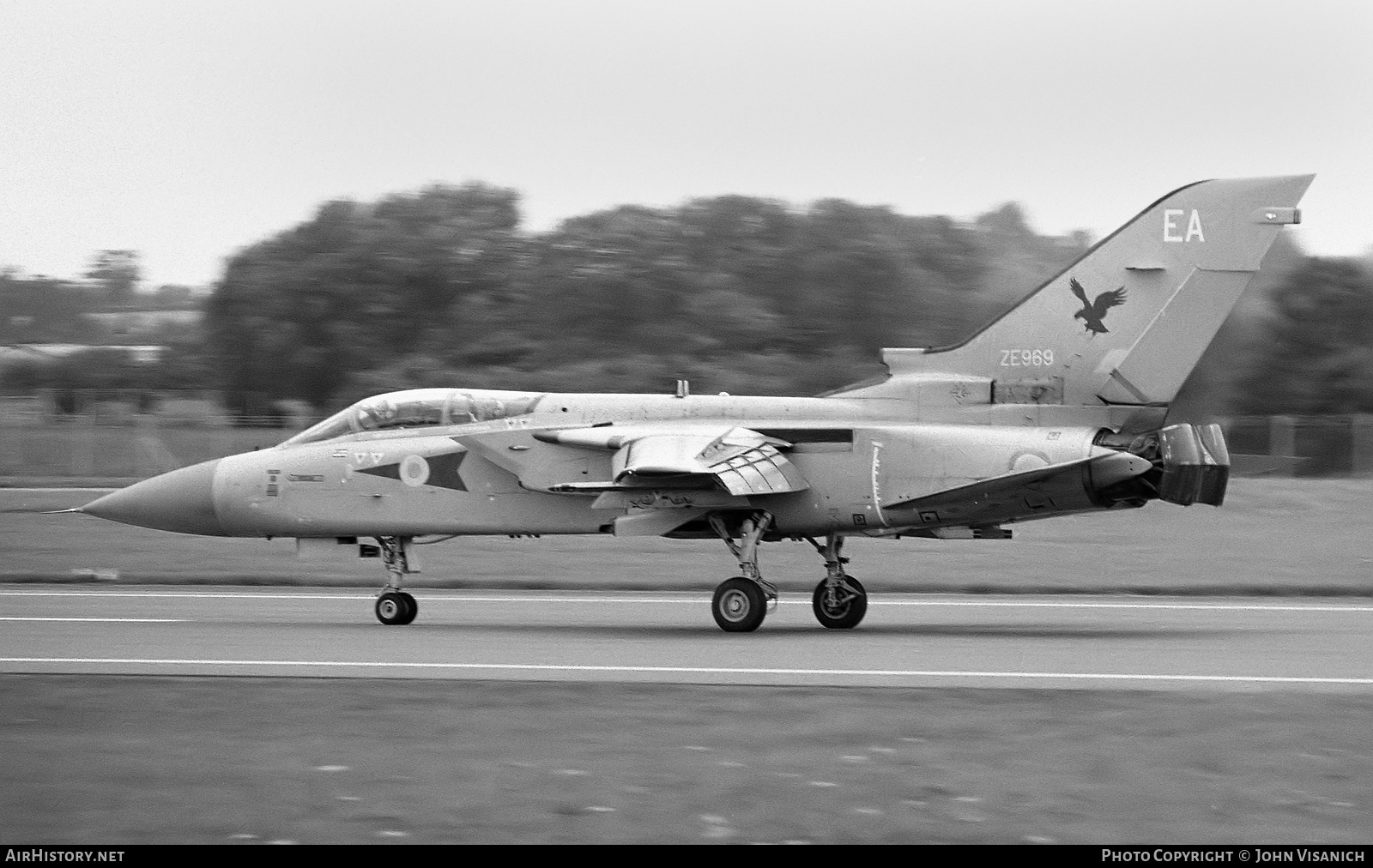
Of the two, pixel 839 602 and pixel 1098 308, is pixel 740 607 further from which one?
Result: pixel 1098 308

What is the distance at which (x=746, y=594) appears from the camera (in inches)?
615

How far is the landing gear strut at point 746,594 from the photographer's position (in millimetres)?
15570

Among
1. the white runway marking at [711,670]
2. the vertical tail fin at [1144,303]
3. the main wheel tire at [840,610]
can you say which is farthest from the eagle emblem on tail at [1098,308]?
the white runway marking at [711,670]

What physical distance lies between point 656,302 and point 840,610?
23926 mm

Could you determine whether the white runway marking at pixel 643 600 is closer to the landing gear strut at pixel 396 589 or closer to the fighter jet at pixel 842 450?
the landing gear strut at pixel 396 589

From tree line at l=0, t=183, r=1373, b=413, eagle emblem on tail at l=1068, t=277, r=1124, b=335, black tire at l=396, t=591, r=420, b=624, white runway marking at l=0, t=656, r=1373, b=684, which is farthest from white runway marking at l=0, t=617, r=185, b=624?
tree line at l=0, t=183, r=1373, b=413

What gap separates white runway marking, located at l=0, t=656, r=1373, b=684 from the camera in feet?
39.0

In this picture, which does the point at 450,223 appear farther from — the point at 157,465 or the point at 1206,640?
the point at 1206,640

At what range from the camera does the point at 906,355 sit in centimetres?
1633

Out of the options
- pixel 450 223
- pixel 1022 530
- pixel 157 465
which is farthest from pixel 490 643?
pixel 450 223

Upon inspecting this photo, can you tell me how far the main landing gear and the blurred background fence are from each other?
20.5 m

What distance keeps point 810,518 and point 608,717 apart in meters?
6.52

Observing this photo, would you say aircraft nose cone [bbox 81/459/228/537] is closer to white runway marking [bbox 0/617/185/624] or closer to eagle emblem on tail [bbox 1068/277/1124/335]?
white runway marking [bbox 0/617/185/624]

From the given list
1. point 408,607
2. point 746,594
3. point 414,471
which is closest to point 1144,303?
point 746,594
